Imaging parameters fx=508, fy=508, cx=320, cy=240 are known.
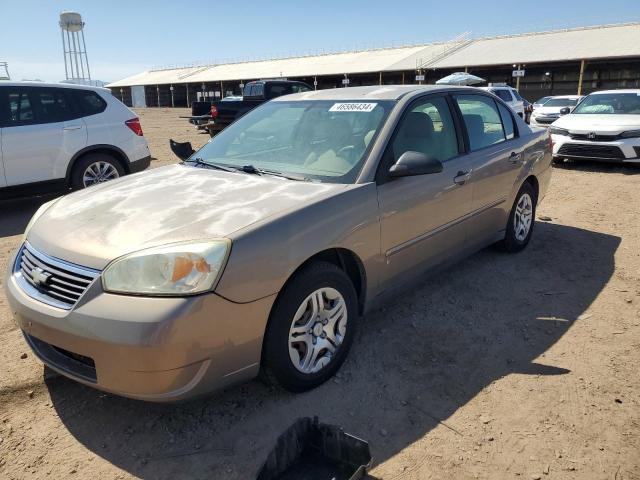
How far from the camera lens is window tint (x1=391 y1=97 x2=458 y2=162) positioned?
343 cm

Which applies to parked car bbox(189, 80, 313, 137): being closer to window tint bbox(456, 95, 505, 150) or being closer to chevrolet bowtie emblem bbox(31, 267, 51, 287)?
window tint bbox(456, 95, 505, 150)

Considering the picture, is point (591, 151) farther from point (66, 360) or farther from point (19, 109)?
point (66, 360)

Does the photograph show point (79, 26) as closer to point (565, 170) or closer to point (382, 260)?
point (565, 170)

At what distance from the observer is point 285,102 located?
163 inches

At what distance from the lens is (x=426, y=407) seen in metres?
2.75

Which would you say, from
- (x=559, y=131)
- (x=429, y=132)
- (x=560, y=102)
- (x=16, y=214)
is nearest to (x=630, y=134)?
(x=559, y=131)

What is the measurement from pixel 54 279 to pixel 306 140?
1.82m

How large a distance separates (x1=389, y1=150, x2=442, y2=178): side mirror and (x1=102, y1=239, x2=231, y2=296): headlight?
1.27 metres

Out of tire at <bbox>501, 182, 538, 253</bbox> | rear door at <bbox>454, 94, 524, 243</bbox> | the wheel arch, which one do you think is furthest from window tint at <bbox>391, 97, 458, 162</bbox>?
the wheel arch

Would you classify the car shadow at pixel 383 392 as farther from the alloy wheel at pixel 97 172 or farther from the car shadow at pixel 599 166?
the car shadow at pixel 599 166

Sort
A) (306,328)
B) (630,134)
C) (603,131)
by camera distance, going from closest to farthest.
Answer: (306,328) → (630,134) → (603,131)

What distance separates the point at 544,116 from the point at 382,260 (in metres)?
17.8

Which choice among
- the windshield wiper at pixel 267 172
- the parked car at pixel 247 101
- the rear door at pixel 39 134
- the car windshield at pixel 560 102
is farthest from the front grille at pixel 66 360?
the car windshield at pixel 560 102

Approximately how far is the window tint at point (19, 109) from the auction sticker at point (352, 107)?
15.8 feet
